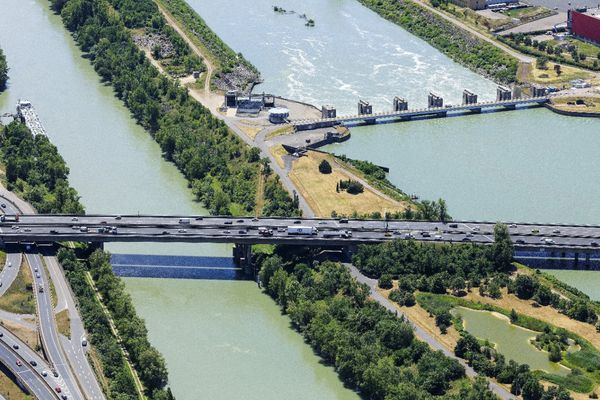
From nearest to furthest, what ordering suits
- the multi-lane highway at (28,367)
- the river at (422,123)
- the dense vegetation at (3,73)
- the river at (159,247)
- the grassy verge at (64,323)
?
the multi-lane highway at (28,367), the river at (159,247), the grassy verge at (64,323), the river at (422,123), the dense vegetation at (3,73)

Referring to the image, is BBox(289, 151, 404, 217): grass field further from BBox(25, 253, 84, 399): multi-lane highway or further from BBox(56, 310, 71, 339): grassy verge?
BBox(56, 310, 71, 339): grassy verge

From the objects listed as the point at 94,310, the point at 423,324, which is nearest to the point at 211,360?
the point at 94,310

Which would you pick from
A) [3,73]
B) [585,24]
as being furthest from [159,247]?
[585,24]

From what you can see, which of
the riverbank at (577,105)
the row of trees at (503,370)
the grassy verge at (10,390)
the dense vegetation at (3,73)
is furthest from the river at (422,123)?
the grassy verge at (10,390)

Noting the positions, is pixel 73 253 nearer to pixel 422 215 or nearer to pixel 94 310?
pixel 94 310

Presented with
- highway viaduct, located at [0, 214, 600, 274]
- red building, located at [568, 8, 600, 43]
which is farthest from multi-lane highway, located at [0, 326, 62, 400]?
red building, located at [568, 8, 600, 43]

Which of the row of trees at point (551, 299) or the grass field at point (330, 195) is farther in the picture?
the grass field at point (330, 195)

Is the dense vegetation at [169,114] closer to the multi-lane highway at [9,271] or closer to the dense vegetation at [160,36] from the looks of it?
the dense vegetation at [160,36]
